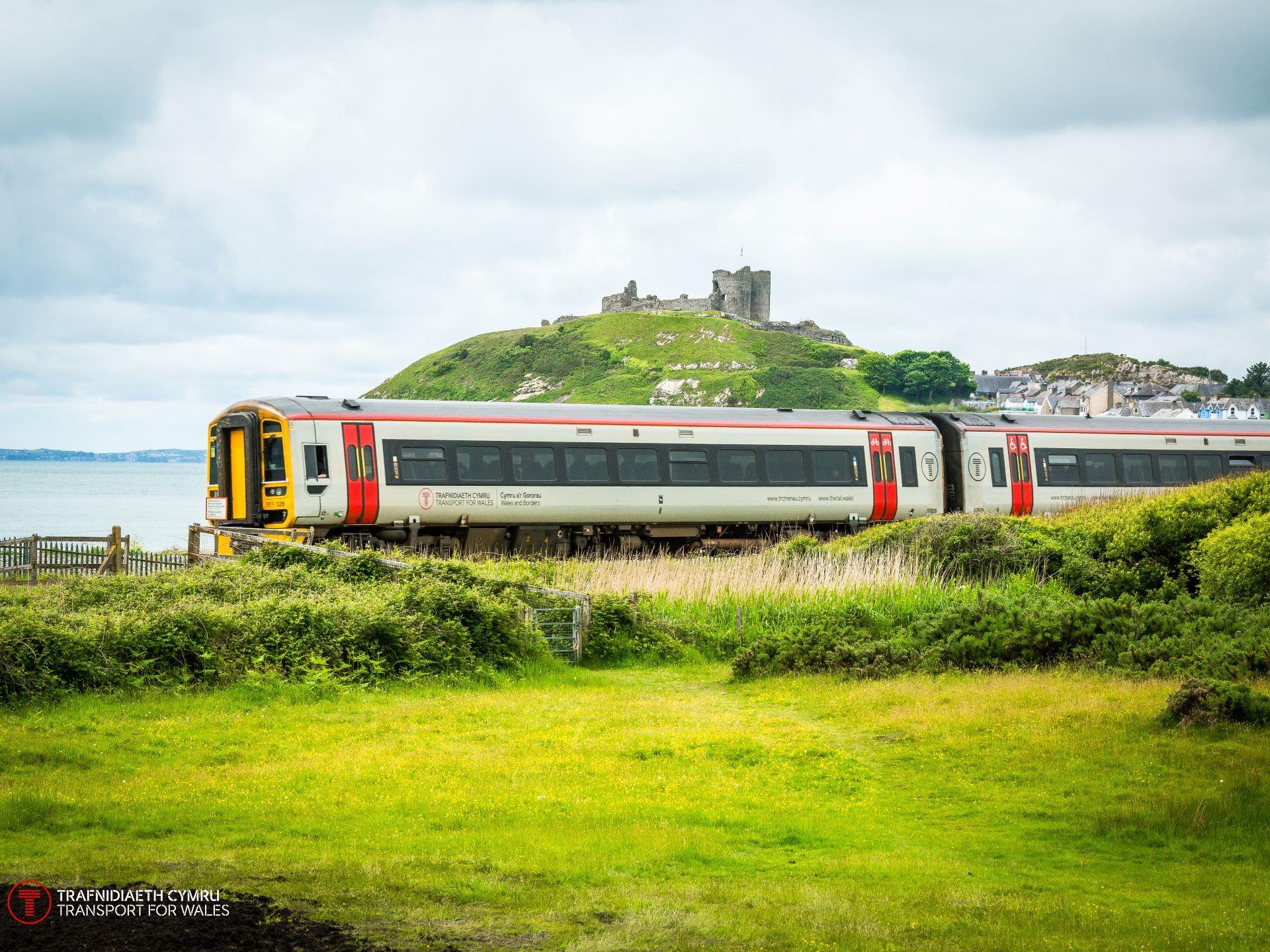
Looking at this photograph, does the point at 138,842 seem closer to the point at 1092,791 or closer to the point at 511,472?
the point at 1092,791

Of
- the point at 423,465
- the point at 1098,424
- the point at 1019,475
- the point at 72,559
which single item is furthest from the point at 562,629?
the point at 1098,424

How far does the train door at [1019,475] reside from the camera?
3131 cm

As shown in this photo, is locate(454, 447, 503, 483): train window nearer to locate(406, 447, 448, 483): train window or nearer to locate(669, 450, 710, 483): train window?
locate(406, 447, 448, 483): train window

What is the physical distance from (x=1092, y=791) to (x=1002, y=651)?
542 centimetres

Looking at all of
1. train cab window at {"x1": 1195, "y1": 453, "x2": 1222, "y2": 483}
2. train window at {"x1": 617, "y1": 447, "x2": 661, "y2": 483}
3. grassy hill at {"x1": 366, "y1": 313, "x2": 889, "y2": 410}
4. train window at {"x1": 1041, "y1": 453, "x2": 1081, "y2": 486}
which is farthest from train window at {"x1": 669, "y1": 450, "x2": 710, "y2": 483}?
grassy hill at {"x1": 366, "y1": 313, "x2": 889, "y2": 410}

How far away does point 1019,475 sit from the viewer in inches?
1240

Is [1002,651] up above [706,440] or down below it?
below

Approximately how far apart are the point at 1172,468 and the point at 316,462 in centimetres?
2319

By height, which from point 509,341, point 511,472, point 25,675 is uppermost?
point 509,341

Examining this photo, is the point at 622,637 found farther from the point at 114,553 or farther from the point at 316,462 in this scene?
the point at 114,553

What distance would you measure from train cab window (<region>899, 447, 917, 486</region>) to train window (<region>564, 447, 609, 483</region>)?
8.07 meters

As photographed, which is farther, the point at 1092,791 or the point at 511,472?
the point at 511,472

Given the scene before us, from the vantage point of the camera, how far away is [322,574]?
701 inches

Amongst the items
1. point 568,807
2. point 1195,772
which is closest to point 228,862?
point 568,807
